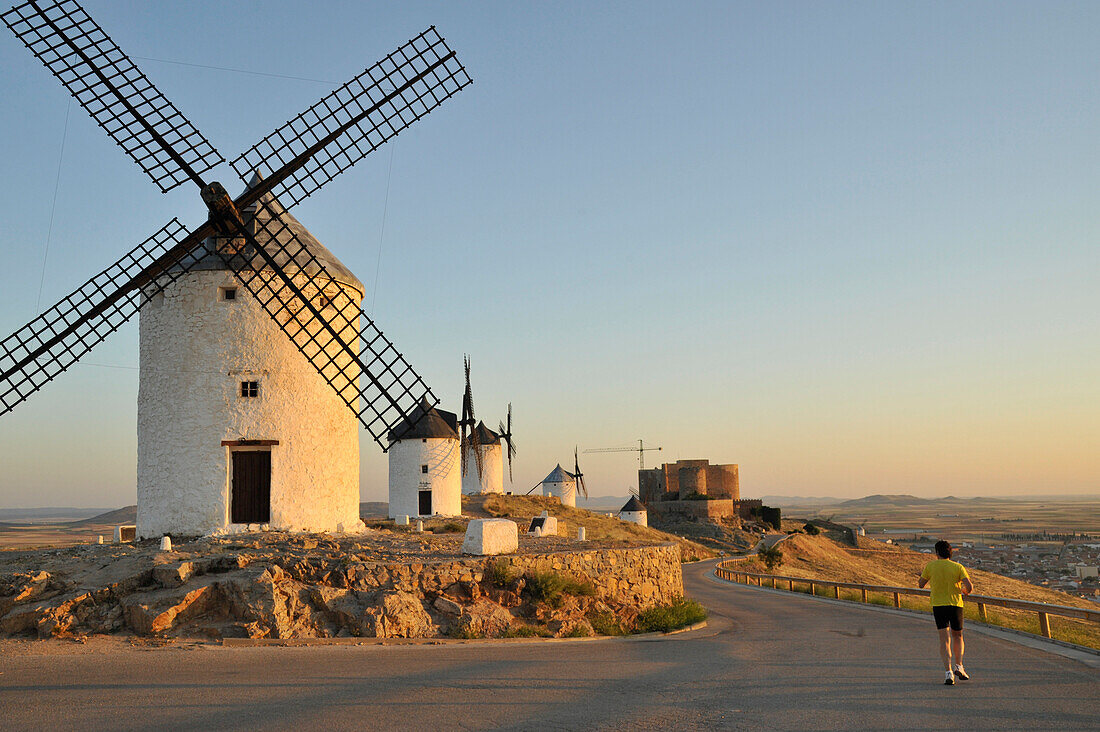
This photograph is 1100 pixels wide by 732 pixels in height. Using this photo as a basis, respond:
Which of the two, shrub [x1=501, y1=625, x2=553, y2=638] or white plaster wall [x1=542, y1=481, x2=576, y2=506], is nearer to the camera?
shrub [x1=501, y1=625, x2=553, y2=638]

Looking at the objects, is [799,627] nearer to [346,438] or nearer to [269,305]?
[346,438]

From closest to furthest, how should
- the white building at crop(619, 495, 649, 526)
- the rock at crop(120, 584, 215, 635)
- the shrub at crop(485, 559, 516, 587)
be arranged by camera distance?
1. the rock at crop(120, 584, 215, 635)
2. the shrub at crop(485, 559, 516, 587)
3. the white building at crop(619, 495, 649, 526)

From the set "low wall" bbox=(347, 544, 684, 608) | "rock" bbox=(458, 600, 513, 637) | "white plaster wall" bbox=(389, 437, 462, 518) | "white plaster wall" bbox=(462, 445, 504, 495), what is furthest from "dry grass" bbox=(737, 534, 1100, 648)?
"white plaster wall" bbox=(462, 445, 504, 495)

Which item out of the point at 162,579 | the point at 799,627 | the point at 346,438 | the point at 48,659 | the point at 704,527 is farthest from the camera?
the point at 704,527

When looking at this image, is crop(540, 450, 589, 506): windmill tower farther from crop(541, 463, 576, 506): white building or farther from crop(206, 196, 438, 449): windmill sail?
crop(206, 196, 438, 449): windmill sail

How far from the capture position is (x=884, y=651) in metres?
10.7

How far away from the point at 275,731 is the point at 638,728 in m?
2.94

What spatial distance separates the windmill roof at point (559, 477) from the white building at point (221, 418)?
163ft

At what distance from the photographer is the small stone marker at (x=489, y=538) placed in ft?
45.6

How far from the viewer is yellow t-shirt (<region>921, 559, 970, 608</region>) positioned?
27.2 ft

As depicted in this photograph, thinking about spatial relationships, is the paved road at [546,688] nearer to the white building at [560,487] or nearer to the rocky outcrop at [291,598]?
the rocky outcrop at [291,598]

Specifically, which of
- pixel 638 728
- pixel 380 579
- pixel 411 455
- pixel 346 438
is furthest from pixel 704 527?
pixel 638 728

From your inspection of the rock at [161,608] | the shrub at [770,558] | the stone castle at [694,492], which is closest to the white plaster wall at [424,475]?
the shrub at [770,558]

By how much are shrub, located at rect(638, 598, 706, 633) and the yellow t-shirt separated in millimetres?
6944
